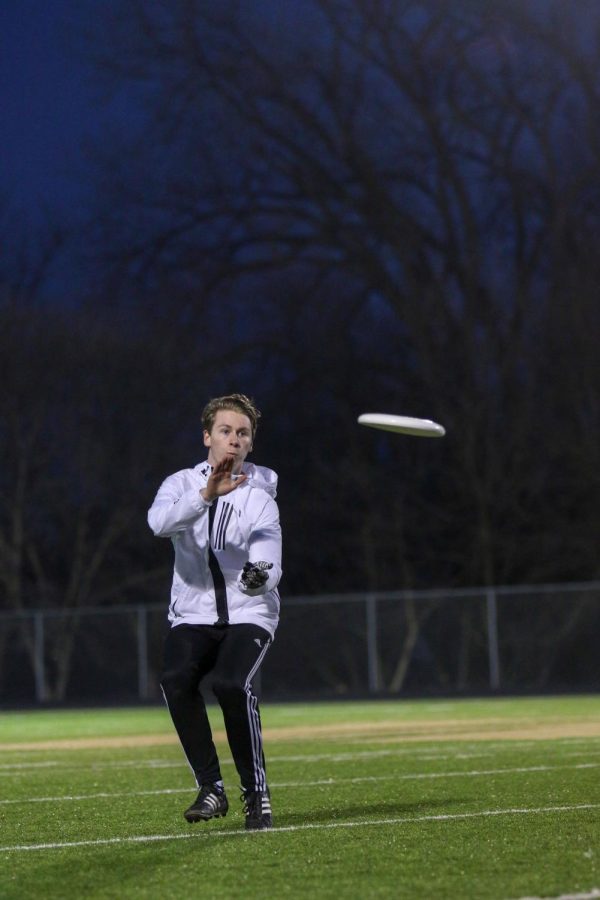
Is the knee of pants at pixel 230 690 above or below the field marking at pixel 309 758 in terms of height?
above

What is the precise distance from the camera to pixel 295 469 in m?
44.6

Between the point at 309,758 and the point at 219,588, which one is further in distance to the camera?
the point at 309,758

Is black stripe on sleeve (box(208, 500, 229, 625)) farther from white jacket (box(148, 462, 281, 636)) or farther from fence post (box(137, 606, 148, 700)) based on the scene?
fence post (box(137, 606, 148, 700))

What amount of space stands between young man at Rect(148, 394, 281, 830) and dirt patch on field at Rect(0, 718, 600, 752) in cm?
870

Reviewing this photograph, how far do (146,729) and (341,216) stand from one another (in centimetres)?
2269

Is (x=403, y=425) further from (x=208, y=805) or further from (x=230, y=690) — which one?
(x=208, y=805)

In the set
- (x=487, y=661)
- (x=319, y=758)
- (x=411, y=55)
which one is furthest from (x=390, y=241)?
(x=319, y=758)

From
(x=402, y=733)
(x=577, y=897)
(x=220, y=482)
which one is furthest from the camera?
(x=402, y=733)

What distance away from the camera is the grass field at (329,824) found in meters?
6.38

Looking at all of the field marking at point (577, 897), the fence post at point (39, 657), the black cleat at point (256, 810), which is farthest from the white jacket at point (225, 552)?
the fence post at point (39, 657)

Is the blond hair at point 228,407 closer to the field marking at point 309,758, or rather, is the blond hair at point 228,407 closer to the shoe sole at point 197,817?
the shoe sole at point 197,817

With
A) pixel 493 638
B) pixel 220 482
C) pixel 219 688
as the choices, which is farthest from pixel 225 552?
pixel 493 638

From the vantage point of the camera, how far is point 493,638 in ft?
107

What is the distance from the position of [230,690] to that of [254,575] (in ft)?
2.14
